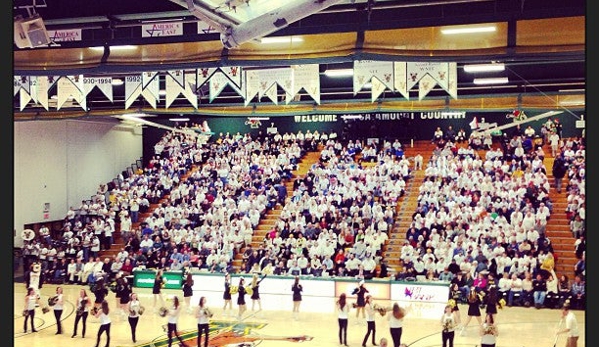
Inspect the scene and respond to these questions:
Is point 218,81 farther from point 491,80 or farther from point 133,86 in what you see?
point 491,80

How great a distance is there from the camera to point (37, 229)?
122 ft

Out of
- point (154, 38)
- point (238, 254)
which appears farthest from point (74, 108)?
point (154, 38)

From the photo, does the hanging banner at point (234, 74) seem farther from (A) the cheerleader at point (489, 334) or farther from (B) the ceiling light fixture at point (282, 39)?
(A) the cheerleader at point (489, 334)

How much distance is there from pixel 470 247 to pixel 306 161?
16.6 m

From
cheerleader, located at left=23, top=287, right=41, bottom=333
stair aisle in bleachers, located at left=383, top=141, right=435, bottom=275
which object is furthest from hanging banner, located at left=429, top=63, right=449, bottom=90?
cheerleader, located at left=23, top=287, right=41, bottom=333

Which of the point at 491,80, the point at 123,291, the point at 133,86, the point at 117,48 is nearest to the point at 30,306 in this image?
the point at 123,291

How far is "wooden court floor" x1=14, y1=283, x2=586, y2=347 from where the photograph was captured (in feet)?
59.5

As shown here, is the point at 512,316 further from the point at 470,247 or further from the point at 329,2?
the point at 329,2

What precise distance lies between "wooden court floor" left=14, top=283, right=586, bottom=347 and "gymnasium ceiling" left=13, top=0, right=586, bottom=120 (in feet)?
27.0

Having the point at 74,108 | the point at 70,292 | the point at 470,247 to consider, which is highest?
the point at 74,108

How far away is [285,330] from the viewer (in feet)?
64.5

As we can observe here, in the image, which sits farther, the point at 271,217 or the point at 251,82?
the point at 271,217

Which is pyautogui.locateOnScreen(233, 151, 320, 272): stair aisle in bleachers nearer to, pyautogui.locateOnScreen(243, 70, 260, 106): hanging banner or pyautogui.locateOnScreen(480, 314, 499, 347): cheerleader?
pyautogui.locateOnScreen(243, 70, 260, 106): hanging banner

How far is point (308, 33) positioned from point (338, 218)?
1722cm
